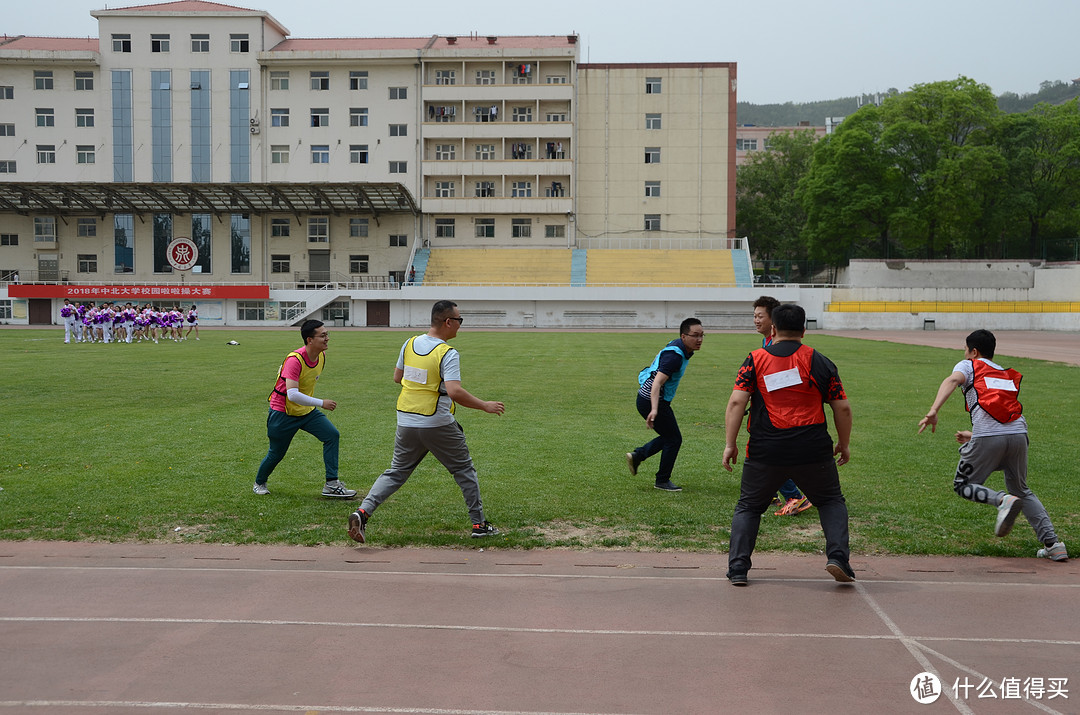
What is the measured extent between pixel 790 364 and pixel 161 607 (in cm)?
466

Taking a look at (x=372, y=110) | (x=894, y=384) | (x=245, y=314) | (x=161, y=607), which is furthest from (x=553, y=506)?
(x=372, y=110)

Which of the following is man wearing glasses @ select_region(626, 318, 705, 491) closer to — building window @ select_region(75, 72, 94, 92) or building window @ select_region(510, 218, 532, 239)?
building window @ select_region(510, 218, 532, 239)

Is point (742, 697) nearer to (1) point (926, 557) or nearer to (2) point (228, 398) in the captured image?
(1) point (926, 557)

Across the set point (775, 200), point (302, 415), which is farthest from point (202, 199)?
point (302, 415)

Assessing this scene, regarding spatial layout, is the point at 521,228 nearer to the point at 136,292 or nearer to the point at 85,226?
the point at 136,292

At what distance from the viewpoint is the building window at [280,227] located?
69.7 meters

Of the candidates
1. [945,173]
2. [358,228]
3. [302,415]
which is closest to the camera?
[302,415]

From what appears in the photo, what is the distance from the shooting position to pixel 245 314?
6538cm

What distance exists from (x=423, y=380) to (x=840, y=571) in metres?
3.55

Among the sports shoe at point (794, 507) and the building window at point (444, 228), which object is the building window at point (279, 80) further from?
the sports shoe at point (794, 507)

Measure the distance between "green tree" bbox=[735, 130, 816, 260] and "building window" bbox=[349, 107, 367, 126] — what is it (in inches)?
1388

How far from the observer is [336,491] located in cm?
915

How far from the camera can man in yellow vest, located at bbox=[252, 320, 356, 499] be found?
902cm

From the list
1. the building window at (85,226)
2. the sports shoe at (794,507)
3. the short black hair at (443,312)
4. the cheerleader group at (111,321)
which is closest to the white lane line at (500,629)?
the short black hair at (443,312)
